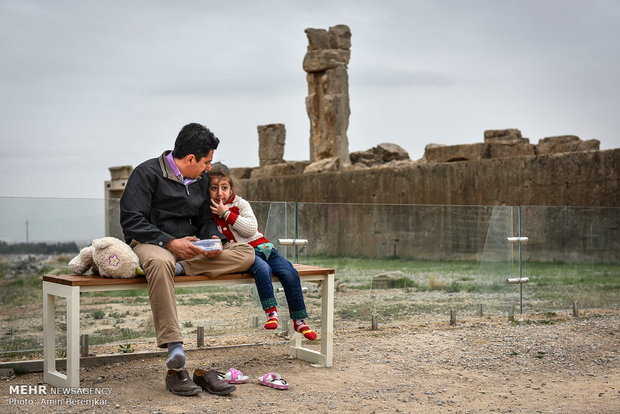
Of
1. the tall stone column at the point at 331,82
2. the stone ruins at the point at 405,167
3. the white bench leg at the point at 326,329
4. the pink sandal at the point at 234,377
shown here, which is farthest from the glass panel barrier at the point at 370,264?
the tall stone column at the point at 331,82

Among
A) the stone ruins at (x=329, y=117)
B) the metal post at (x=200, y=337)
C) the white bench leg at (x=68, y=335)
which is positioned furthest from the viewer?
the stone ruins at (x=329, y=117)

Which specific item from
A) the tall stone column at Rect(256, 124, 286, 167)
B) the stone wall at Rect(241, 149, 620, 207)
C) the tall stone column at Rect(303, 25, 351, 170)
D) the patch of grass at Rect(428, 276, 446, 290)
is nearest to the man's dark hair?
the patch of grass at Rect(428, 276, 446, 290)

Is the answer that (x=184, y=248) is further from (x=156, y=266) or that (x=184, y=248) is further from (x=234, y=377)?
(x=234, y=377)

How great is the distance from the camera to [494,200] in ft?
65.2

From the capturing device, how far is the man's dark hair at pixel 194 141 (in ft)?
21.3

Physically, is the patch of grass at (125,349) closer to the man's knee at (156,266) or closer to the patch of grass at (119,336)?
the patch of grass at (119,336)

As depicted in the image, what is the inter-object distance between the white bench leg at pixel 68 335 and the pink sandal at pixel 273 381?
1.31 metres

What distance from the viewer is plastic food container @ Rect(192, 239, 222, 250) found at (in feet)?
20.9

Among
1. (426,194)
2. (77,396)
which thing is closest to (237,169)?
(426,194)

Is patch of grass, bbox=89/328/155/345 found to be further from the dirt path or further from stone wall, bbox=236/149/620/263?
stone wall, bbox=236/149/620/263

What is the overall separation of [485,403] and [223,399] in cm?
179

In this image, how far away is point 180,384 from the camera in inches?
238

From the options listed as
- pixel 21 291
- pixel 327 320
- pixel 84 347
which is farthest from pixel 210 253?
pixel 21 291

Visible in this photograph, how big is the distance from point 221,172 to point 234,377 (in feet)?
5.07
